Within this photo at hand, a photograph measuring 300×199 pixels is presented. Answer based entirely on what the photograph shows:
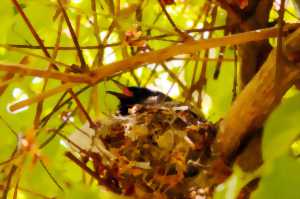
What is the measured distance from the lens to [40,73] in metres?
0.77

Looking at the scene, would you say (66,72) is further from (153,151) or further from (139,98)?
(139,98)

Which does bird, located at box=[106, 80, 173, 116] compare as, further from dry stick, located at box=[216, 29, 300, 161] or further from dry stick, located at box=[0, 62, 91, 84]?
dry stick, located at box=[0, 62, 91, 84]

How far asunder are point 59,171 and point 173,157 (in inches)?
14.6

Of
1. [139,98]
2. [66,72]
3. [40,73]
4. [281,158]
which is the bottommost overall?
[281,158]

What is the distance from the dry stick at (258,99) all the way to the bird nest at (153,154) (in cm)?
12

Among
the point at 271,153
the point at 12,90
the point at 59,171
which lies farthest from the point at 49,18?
the point at 271,153

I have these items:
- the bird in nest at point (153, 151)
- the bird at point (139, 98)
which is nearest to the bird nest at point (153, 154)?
the bird in nest at point (153, 151)

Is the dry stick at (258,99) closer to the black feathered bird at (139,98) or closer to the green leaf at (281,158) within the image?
the green leaf at (281,158)

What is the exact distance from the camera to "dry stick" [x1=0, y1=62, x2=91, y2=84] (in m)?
0.75

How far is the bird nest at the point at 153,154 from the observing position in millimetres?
1244

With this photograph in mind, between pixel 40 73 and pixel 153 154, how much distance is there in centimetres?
67

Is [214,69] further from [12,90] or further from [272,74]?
[272,74]

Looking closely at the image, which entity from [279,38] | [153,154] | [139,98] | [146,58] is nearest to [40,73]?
[146,58]

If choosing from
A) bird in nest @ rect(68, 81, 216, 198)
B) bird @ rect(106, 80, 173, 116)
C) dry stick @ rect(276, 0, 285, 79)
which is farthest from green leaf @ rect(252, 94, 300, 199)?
bird @ rect(106, 80, 173, 116)
